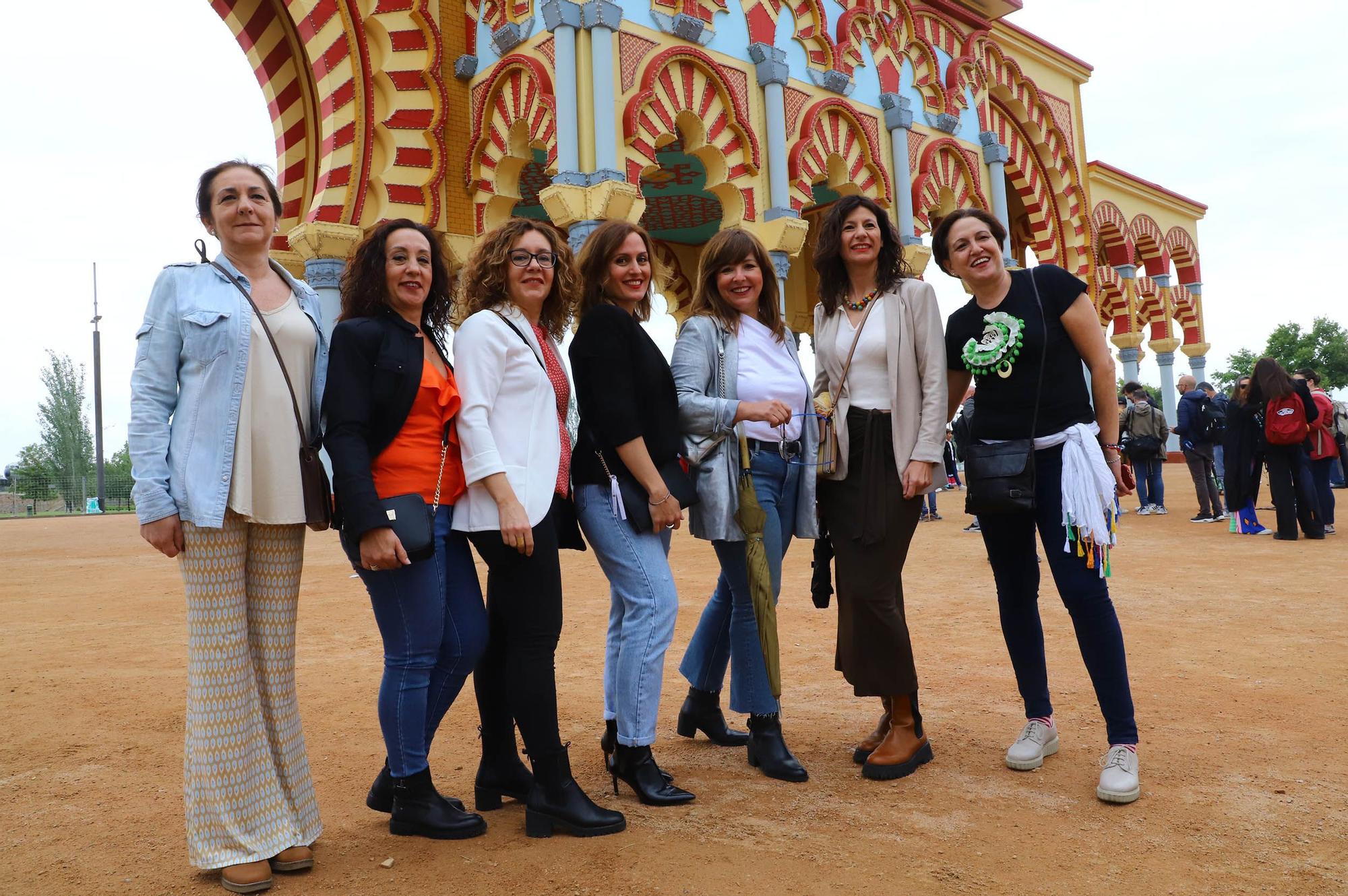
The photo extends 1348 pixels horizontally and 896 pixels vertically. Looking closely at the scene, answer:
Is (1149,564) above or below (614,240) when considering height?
below

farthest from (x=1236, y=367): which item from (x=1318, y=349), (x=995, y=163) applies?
(x=995, y=163)

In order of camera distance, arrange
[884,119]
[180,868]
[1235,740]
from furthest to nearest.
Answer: [884,119]
[1235,740]
[180,868]

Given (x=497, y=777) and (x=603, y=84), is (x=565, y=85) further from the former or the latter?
(x=497, y=777)

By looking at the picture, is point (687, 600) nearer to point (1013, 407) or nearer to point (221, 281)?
point (1013, 407)

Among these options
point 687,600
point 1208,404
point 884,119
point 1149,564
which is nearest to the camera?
point 687,600

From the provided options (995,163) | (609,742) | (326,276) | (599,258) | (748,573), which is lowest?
(609,742)

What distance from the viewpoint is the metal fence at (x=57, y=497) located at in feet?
107

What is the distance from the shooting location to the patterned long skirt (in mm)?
2180

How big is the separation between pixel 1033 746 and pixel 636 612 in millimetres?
1294

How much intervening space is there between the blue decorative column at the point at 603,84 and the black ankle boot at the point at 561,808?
7.54 meters

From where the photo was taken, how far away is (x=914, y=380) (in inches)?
111

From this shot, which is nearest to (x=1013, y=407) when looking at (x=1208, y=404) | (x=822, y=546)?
(x=822, y=546)

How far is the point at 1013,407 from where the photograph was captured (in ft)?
9.20

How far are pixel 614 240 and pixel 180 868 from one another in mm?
1991
